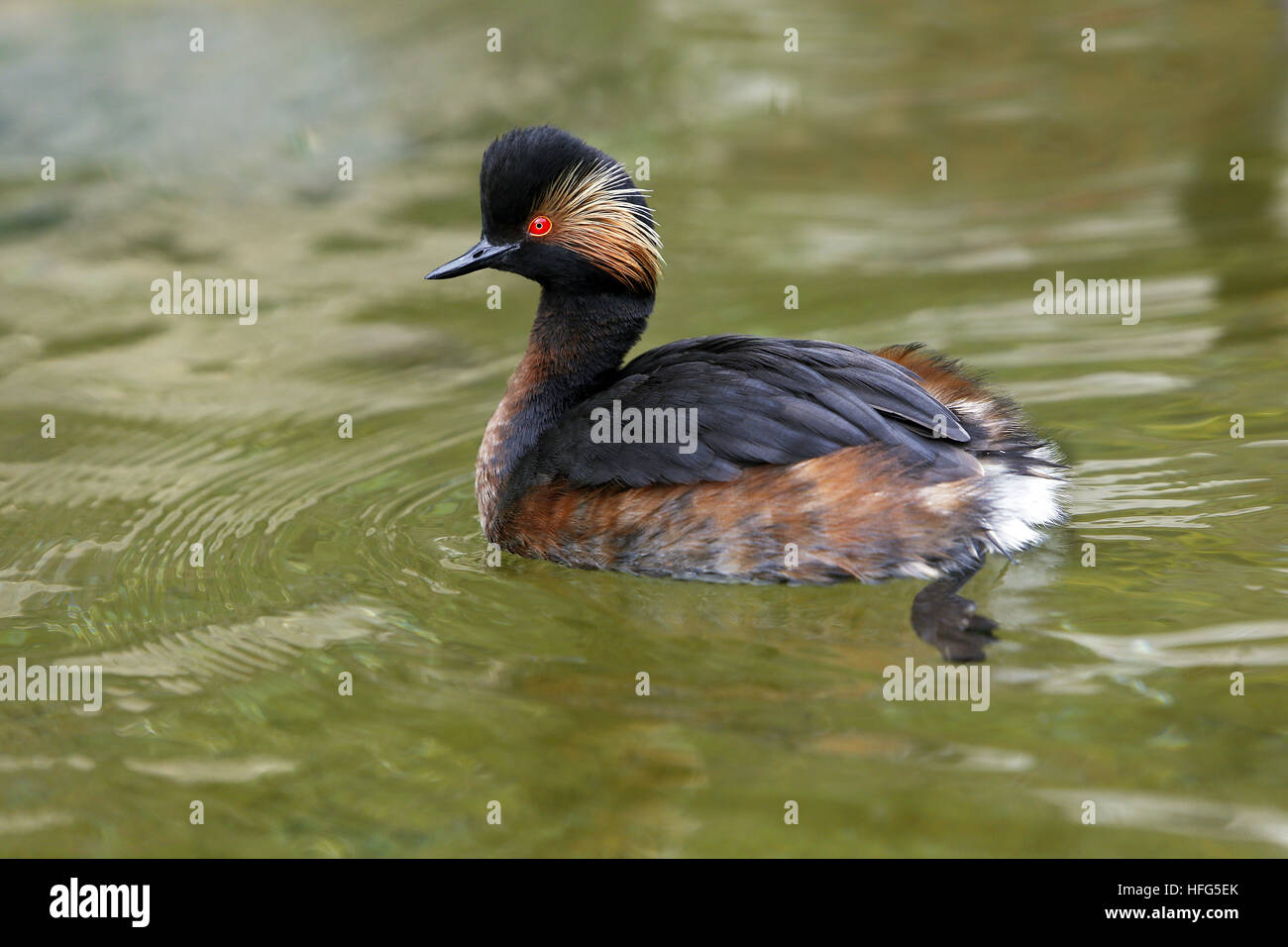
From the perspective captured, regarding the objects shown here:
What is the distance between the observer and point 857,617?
15.4ft

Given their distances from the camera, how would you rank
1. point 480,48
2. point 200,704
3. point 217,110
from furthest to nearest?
point 480,48, point 217,110, point 200,704

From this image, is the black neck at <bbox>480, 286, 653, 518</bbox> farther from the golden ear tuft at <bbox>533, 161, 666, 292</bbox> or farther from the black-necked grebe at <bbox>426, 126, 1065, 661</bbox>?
the golden ear tuft at <bbox>533, 161, 666, 292</bbox>

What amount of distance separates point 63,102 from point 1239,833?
968 cm

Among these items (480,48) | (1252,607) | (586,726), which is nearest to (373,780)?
(586,726)

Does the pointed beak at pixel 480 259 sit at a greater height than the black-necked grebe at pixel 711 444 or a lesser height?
greater

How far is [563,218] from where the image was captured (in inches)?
212

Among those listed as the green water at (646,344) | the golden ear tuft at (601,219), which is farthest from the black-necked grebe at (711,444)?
the green water at (646,344)

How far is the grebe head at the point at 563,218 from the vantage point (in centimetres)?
531

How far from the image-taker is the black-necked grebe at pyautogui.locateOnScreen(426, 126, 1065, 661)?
15.8ft

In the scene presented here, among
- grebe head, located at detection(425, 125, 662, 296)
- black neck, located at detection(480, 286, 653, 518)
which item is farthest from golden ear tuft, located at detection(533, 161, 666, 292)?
black neck, located at detection(480, 286, 653, 518)

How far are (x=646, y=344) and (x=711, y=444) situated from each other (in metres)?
2.47

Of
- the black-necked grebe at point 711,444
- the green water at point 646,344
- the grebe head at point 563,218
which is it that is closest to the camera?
the green water at point 646,344

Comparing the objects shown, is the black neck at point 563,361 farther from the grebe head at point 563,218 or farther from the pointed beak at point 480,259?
the pointed beak at point 480,259

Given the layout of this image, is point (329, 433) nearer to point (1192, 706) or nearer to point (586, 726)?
point (586, 726)
